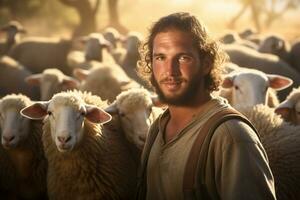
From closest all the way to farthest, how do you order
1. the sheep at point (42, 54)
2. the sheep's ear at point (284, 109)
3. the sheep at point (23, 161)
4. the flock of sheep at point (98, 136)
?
the flock of sheep at point (98, 136), the sheep at point (23, 161), the sheep's ear at point (284, 109), the sheep at point (42, 54)

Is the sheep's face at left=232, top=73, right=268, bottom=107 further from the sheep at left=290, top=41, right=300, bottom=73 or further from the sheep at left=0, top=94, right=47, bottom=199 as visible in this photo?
the sheep at left=290, top=41, right=300, bottom=73

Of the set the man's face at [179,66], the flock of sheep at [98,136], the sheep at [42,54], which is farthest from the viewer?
the sheep at [42,54]

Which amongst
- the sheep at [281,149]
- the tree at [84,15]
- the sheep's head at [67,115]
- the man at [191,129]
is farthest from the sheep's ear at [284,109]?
the tree at [84,15]

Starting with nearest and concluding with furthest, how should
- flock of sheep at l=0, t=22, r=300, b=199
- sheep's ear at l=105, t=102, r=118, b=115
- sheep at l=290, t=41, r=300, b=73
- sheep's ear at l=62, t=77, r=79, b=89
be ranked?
flock of sheep at l=0, t=22, r=300, b=199
sheep's ear at l=105, t=102, r=118, b=115
sheep's ear at l=62, t=77, r=79, b=89
sheep at l=290, t=41, r=300, b=73

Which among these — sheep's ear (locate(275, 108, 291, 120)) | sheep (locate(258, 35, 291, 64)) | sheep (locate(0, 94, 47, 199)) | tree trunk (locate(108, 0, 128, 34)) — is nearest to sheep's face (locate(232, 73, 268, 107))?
sheep's ear (locate(275, 108, 291, 120))

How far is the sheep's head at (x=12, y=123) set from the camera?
4189 mm

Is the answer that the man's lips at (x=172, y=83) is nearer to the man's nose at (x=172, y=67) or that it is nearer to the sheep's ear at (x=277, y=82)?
the man's nose at (x=172, y=67)

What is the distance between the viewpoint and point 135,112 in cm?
427

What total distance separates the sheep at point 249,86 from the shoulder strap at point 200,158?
3005 millimetres

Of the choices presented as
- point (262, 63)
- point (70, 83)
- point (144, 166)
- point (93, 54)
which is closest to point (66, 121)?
point (144, 166)

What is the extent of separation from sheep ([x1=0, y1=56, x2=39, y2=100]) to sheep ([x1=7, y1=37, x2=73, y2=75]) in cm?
165

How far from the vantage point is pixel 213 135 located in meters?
2.01

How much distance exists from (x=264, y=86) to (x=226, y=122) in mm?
3384

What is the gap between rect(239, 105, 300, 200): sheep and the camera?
3.52 m
